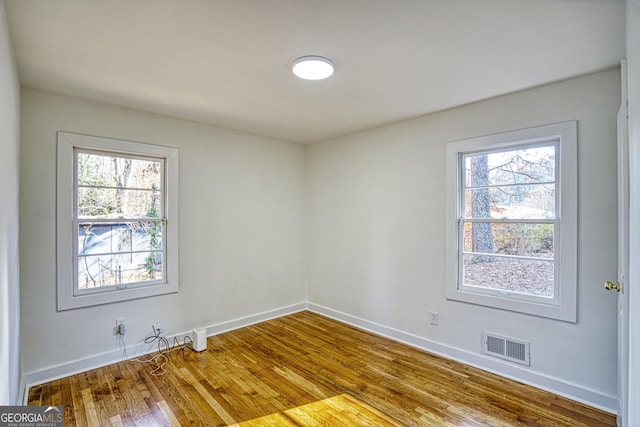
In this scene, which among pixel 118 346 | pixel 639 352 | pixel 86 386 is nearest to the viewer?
pixel 639 352

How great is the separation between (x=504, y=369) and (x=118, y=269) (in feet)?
11.9

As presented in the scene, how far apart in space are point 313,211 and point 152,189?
2.10m

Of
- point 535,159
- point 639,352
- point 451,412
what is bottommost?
point 451,412

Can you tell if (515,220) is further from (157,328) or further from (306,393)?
(157,328)

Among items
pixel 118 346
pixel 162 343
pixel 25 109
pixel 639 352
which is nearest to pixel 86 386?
pixel 118 346

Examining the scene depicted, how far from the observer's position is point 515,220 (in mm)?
2756

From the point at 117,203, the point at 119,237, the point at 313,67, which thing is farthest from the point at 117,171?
the point at 313,67

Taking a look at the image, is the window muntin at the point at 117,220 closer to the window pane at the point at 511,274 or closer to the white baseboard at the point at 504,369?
the white baseboard at the point at 504,369

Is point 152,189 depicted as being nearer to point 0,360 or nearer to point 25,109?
point 25,109

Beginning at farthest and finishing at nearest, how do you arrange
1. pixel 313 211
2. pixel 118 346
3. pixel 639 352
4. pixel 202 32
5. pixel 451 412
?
pixel 313 211, pixel 118 346, pixel 451 412, pixel 202 32, pixel 639 352

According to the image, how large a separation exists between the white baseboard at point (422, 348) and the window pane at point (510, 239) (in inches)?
37.2

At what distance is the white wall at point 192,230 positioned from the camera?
263 cm

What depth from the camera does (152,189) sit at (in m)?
3.32

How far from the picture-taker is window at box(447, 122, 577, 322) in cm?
247
